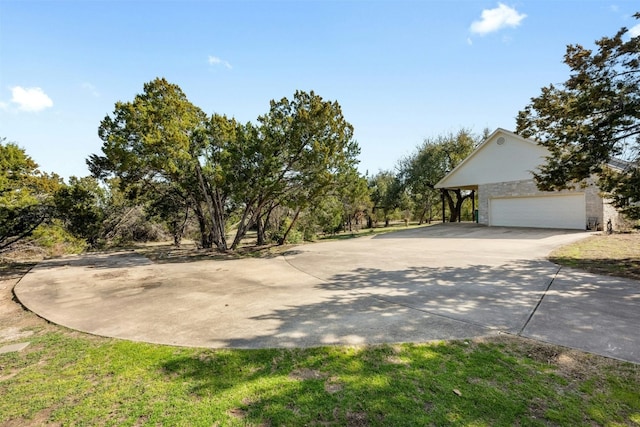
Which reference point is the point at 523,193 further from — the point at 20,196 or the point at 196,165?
the point at 20,196

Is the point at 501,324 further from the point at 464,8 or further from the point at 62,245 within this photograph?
the point at 62,245

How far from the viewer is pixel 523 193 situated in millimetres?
17062

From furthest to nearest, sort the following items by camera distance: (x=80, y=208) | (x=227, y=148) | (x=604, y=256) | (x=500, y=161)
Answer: (x=500, y=161)
(x=80, y=208)
(x=227, y=148)
(x=604, y=256)

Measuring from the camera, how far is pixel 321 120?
40.8 ft

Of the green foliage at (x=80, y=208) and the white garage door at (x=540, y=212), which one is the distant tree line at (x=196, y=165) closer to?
the green foliage at (x=80, y=208)

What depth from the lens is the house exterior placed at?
1486 cm

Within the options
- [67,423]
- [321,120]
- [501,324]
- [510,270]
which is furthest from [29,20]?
[510,270]

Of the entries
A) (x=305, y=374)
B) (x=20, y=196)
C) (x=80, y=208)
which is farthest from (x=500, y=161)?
(x=80, y=208)

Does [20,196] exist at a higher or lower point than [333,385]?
higher

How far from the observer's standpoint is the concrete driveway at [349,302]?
12.9ft

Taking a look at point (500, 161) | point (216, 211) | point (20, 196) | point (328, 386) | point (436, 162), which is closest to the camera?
point (328, 386)

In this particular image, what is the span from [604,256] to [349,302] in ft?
28.0

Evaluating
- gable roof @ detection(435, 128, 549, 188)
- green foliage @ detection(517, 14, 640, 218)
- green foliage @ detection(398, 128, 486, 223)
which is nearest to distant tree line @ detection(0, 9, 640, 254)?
green foliage @ detection(517, 14, 640, 218)

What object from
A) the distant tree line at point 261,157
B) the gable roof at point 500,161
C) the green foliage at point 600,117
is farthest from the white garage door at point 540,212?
the green foliage at point 600,117
